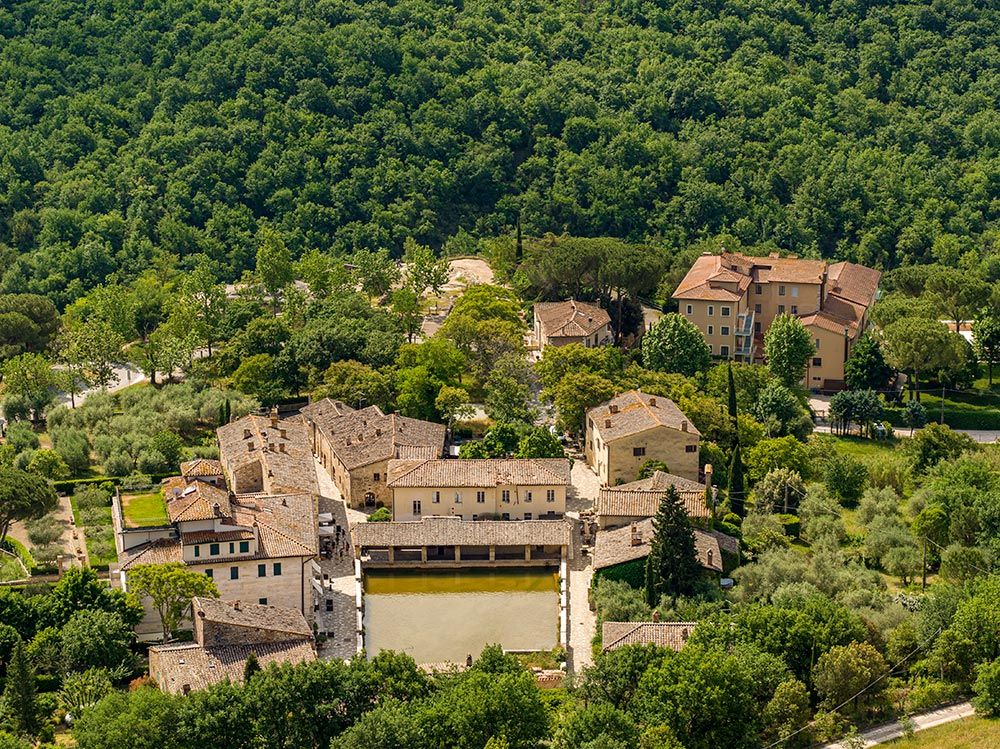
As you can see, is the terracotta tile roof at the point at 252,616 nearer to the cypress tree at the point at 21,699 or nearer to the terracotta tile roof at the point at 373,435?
the cypress tree at the point at 21,699

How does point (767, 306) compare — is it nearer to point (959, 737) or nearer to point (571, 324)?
point (571, 324)

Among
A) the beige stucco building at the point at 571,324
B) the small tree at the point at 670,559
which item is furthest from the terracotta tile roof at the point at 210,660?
the beige stucco building at the point at 571,324

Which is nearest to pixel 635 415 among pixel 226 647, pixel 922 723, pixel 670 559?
pixel 670 559

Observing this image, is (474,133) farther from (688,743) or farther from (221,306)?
(688,743)

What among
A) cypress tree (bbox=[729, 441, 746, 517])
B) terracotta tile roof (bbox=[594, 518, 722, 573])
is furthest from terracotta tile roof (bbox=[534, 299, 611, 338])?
terracotta tile roof (bbox=[594, 518, 722, 573])

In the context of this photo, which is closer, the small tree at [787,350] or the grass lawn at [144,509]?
the grass lawn at [144,509]

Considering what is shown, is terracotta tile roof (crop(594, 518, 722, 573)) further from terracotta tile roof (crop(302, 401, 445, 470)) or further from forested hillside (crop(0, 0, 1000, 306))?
forested hillside (crop(0, 0, 1000, 306))
